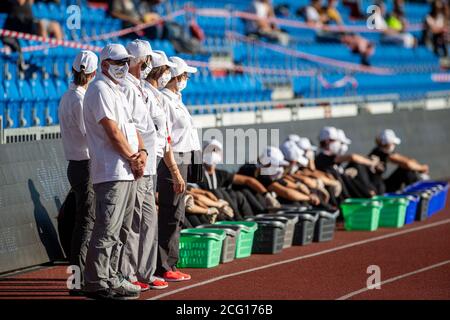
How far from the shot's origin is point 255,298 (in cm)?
1075

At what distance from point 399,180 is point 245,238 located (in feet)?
20.9

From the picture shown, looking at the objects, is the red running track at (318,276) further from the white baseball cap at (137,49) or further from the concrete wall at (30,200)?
the white baseball cap at (137,49)

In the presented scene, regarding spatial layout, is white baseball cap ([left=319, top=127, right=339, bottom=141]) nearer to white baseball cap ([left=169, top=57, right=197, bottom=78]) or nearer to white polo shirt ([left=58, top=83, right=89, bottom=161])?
white baseball cap ([left=169, top=57, right=197, bottom=78])

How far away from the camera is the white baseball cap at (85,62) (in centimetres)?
1102

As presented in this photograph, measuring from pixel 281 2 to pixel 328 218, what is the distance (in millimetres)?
14818

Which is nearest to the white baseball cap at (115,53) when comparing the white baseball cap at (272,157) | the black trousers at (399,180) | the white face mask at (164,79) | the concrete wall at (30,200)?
the white face mask at (164,79)

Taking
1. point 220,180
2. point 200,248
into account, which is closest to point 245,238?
point 200,248

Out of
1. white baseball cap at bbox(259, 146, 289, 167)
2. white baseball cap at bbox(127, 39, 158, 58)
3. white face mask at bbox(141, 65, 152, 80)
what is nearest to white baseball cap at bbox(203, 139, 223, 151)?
white baseball cap at bbox(259, 146, 289, 167)

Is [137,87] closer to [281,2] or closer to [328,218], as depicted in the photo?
[328,218]

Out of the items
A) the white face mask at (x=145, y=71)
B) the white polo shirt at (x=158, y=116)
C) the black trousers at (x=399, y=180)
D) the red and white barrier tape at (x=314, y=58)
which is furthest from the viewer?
the red and white barrier tape at (x=314, y=58)

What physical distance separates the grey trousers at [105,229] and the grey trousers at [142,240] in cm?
41

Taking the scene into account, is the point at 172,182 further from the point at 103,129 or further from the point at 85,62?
the point at 103,129

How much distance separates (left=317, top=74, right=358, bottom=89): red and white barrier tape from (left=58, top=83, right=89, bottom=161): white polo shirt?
13.5 metres
